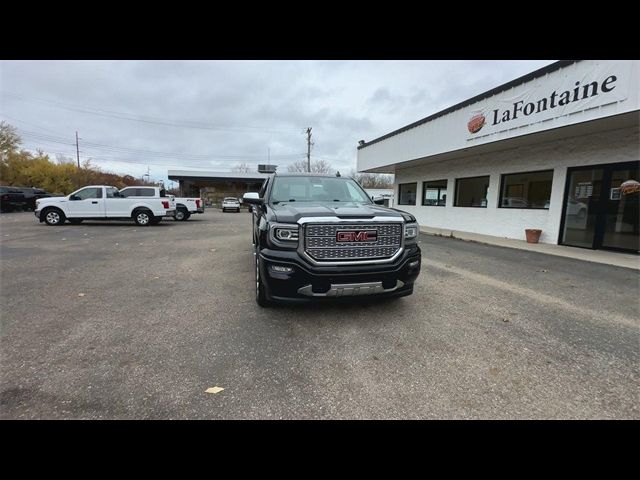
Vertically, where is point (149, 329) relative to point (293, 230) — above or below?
below

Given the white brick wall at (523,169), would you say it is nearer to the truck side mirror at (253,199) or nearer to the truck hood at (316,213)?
the truck hood at (316,213)

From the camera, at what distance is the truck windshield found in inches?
174

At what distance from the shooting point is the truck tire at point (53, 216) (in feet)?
45.5

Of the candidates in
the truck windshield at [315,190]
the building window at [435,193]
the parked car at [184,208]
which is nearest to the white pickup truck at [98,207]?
the parked car at [184,208]

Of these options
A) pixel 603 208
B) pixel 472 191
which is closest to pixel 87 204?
pixel 472 191

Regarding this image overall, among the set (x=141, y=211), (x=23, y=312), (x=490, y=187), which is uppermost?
(x=490, y=187)

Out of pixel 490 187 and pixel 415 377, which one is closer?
pixel 415 377

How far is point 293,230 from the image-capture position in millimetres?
3213

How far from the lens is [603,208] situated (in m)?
8.39

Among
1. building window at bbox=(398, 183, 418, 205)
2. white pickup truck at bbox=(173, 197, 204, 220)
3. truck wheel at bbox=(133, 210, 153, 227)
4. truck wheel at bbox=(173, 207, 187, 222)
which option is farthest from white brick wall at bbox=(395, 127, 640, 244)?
truck wheel at bbox=(173, 207, 187, 222)
